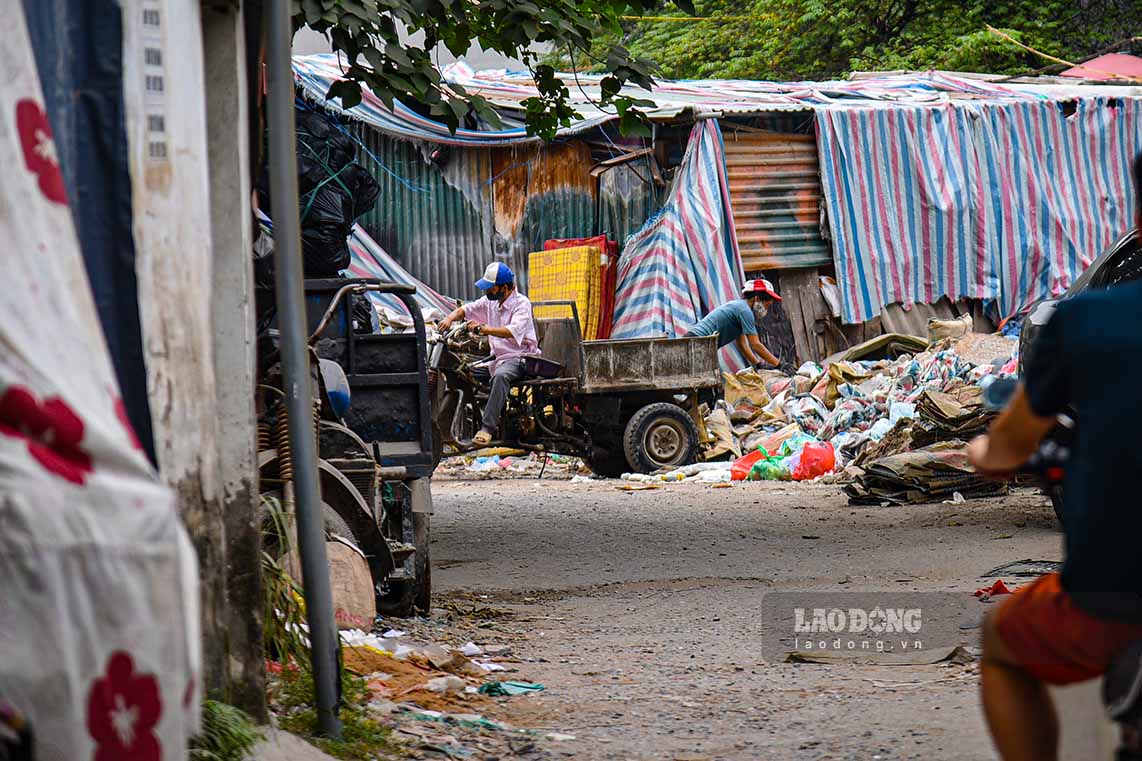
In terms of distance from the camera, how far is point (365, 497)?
6.52 metres

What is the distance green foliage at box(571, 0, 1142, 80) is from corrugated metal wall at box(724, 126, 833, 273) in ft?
23.5

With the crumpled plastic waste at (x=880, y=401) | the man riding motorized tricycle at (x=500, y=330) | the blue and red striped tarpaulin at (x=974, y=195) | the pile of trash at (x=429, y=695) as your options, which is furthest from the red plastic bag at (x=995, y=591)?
the blue and red striped tarpaulin at (x=974, y=195)

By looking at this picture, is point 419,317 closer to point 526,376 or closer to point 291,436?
point 291,436

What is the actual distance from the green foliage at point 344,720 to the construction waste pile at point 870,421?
24.4 feet

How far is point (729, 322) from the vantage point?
50.6 ft

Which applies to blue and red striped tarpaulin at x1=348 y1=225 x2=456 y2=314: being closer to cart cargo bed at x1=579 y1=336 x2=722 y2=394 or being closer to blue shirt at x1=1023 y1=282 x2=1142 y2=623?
cart cargo bed at x1=579 y1=336 x2=722 y2=394

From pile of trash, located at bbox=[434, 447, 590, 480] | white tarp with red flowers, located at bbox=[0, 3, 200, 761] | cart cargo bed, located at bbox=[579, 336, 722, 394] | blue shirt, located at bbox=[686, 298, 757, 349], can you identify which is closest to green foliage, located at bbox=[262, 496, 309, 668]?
white tarp with red flowers, located at bbox=[0, 3, 200, 761]

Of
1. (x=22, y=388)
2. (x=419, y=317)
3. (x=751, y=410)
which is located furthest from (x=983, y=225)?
(x=22, y=388)

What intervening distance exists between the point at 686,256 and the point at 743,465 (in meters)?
3.31

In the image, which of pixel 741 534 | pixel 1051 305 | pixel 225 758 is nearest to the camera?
pixel 225 758

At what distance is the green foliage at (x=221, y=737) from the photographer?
356 cm

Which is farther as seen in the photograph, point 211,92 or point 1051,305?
point 1051,305

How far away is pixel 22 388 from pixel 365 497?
4.42m

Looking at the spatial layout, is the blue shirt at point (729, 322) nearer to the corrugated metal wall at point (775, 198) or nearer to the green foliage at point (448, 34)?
the corrugated metal wall at point (775, 198)
